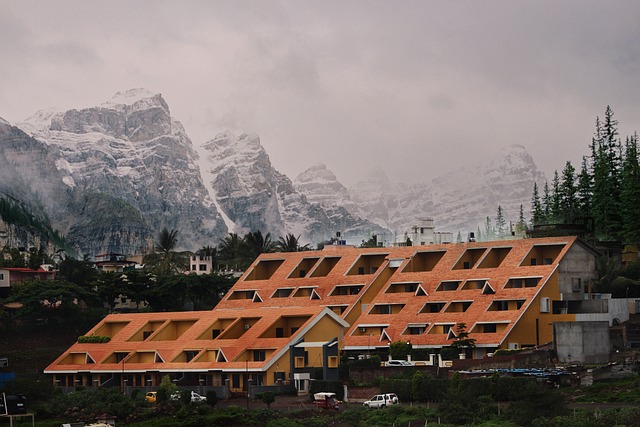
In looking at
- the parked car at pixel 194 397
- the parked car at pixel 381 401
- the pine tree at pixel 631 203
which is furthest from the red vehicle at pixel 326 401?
the pine tree at pixel 631 203

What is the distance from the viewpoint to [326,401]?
282 feet

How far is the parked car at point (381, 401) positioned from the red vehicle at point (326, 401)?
2.08 meters

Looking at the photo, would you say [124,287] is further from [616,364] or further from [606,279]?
[616,364]

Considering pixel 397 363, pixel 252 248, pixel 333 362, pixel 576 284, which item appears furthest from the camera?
pixel 252 248

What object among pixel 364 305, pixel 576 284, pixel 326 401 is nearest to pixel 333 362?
pixel 326 401

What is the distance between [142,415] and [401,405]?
17.3 metres

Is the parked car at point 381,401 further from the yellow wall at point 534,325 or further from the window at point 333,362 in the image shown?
the yellow wall at point 534,325

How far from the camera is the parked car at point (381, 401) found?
84375mm

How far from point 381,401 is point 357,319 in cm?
3108

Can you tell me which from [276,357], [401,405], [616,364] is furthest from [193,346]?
[616,364]

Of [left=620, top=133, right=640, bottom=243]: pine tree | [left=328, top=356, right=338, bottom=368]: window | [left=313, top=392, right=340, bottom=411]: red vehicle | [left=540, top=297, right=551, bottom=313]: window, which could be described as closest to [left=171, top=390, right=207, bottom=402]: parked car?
[left=313, top=392, right=340, bottom=411]: red vehicle

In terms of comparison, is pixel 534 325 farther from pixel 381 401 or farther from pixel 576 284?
pixel 381 401

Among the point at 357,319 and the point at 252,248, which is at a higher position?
the point at 252,248

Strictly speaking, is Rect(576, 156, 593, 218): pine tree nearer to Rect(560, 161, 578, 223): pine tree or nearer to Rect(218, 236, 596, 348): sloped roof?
Rect(560, 161, 578, 223): pine tree
